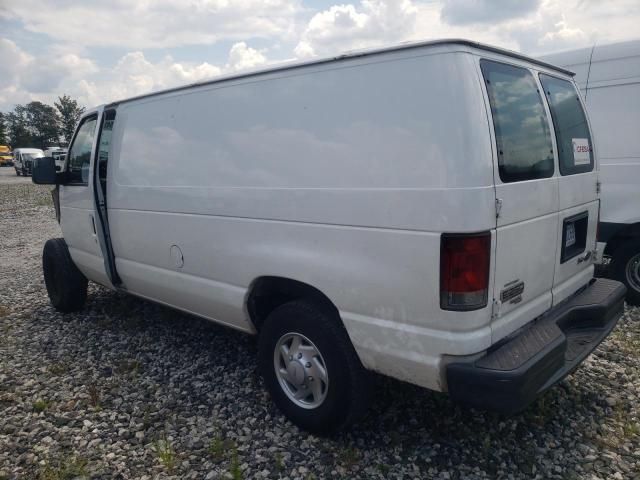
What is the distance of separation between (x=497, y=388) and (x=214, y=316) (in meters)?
2.14

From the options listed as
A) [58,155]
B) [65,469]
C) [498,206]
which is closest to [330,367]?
[498,206]

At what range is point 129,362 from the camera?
163 inches

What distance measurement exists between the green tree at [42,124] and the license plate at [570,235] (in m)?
75.0

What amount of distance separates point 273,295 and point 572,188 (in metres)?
2.02

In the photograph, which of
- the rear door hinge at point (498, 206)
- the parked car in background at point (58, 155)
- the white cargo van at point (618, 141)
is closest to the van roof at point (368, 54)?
the rear door hinge at point (498, 206)

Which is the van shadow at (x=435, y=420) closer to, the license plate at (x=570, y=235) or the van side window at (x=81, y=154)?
the license plate at (x=570, y=235)

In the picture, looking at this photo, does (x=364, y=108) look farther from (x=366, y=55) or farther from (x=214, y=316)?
(x=214, y=316)

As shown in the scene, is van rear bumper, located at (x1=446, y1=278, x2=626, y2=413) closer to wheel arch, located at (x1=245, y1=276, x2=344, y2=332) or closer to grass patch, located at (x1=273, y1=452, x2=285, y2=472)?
wheel arch, located at (x1=245, y1=276, x2=344, y2=332)

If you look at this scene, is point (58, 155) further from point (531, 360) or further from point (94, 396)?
point (531, 360)

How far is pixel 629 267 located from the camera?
16.4 ft

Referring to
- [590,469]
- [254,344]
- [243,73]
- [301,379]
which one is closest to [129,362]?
[254,344]

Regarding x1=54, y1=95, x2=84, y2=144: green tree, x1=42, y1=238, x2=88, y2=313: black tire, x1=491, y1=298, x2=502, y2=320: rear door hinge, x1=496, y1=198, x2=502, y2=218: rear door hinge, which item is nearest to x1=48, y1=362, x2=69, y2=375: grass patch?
x1=42, y1=238, x2=88, y2=313: black tire

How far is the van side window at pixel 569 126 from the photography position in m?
2.98

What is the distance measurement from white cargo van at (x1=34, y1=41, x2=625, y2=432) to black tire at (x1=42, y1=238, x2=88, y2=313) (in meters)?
1.90
